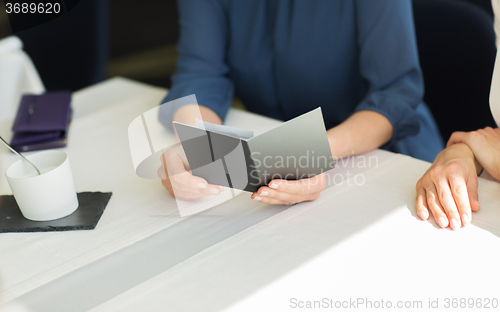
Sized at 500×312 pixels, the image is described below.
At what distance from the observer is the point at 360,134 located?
84 centimetres

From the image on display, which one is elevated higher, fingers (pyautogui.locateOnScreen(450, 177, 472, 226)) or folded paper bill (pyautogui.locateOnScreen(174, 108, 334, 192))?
folded paper bill (pyautogui.locateOnScreen(174, 108, 334, 192))

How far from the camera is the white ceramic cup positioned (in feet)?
2.06

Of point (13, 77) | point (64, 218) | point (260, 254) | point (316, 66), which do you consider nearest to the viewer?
point (260, 254)

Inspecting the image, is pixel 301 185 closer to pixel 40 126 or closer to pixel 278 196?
pixel 278 196

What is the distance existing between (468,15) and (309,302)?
93 cm

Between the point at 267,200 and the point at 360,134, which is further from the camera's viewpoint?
the point at 360,134

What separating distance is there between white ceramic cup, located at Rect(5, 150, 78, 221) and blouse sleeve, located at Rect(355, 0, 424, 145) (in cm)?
60

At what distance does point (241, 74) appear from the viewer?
117 centimetres

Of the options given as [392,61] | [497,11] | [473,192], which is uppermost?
[497,11]

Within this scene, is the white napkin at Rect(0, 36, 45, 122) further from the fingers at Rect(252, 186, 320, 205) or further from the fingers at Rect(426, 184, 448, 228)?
the fingers at Rect(426, 184, 448, 228)

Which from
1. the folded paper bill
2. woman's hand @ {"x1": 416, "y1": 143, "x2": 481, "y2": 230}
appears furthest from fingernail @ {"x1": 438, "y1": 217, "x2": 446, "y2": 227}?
the folded paper bill

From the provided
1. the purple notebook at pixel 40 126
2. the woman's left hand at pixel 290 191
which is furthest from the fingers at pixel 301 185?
the purple notebook at pixel 40 126

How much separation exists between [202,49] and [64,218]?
60 cm

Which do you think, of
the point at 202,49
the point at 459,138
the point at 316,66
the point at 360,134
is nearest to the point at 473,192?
the point at 459,138
